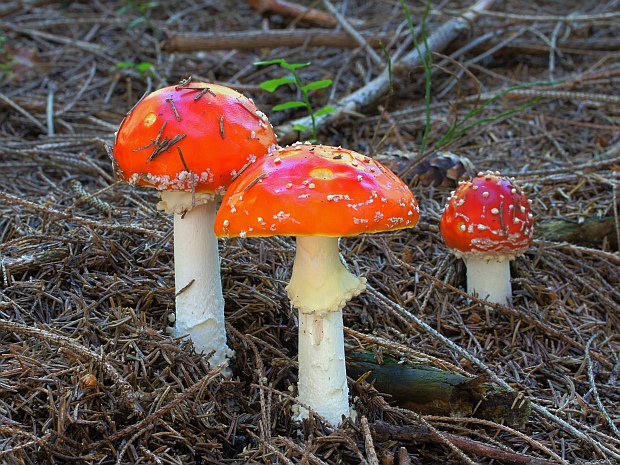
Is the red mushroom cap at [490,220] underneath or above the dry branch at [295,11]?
Result: underneath

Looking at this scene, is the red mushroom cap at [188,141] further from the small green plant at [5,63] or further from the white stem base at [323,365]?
the small green plant at [5,63]

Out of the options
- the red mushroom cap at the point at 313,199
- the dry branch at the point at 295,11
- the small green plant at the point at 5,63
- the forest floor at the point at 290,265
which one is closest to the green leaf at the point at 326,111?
the forest floor at the point at 290,265

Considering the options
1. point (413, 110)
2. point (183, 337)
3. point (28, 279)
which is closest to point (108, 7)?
point (413, 110)

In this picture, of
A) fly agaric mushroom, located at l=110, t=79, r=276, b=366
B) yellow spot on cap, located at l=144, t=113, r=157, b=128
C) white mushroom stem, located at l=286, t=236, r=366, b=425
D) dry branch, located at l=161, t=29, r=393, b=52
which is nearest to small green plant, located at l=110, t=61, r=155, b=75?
dry branch, located at l=161, t=29, r=393, b=52

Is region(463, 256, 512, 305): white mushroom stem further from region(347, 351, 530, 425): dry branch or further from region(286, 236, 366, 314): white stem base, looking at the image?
region(286, 236, 366, 314): white stem base

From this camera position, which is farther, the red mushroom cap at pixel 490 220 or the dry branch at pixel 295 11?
the dry branch at pixel 295 11

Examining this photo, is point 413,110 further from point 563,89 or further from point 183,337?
point 183,337
